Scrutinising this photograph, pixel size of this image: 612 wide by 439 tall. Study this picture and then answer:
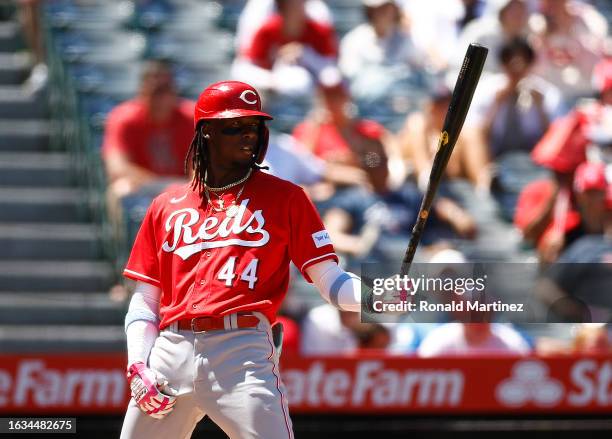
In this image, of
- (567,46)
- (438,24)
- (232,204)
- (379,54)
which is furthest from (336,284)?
(567,46)

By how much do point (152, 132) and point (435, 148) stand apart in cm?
173

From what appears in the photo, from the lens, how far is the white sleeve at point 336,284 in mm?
3834

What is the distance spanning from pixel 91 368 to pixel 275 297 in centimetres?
254

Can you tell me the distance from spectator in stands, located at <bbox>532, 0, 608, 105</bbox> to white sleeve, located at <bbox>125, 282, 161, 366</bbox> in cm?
503

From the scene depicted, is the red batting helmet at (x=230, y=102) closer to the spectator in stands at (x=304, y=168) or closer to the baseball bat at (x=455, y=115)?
the baseball bat at (x=455, y=115)

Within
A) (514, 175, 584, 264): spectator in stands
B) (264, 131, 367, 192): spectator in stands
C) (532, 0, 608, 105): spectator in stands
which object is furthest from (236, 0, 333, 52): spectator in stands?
(514, 175, 584, 264): spectator in stands

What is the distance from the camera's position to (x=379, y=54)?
8.41 metres

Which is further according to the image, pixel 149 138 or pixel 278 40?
pixel 278 40

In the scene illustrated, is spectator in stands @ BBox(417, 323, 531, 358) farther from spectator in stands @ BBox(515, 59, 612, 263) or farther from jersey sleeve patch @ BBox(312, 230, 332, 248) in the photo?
jersey sleeve patch @ BBox(312, 230, 332, 248)

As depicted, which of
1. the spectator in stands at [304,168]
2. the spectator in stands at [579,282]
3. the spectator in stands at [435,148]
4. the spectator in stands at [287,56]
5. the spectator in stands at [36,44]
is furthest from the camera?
the spectator in stands at [36,44]

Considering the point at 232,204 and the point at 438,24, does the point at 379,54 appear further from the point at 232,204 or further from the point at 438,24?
the point at 232,204

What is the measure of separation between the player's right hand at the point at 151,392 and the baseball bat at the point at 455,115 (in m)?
0.82

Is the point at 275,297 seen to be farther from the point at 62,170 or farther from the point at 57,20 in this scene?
→ the point at 57,20

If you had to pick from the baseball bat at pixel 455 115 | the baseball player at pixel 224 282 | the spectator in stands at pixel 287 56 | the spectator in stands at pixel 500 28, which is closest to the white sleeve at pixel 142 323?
the baseball player at pixel 224 282
